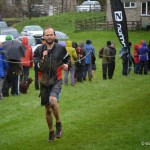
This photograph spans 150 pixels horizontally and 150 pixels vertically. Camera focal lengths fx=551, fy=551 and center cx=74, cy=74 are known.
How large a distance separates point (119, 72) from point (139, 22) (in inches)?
1144

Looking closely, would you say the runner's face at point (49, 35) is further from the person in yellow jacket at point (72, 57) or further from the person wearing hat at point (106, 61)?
the person wearing hat at point (106, 61)

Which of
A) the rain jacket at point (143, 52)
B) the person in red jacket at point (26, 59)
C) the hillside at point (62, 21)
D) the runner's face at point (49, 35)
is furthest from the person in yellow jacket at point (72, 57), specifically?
the hillside at point (62, 21)

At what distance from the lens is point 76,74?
893 inches

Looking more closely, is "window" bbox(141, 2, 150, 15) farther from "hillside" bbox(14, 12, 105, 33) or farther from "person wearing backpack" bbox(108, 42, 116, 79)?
"person wearing backpack" bbox(108, 42, 116, 79)

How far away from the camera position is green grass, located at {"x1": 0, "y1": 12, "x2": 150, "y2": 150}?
10.4 metres

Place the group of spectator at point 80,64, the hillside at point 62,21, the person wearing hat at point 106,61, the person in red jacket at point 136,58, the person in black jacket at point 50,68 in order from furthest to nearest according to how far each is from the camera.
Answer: the hillside at point 62,21 → the person in red jacket at point 136,58 → the person wearing hat at point 106,61 → the group of spectator at point 80,64 → the person in black jacket at point 50,68

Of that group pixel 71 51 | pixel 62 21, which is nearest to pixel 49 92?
pixel 71 51

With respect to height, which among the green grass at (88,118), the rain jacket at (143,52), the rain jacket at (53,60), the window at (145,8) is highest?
the window at (145,8)

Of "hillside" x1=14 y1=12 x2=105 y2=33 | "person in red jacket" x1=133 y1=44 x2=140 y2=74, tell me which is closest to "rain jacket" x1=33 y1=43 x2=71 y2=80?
"person in red jacket" x1=133 y1=44 x2=140 y2=74

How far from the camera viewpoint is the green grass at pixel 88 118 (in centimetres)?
1038

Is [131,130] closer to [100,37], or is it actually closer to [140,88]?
[140,88]

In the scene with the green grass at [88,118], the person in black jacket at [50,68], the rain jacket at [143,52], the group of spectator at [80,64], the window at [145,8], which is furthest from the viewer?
the window at [145,8]

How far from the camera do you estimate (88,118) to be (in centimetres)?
1373

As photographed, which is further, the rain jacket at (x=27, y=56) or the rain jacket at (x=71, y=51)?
the rain jacket at (x=71, y=51)
